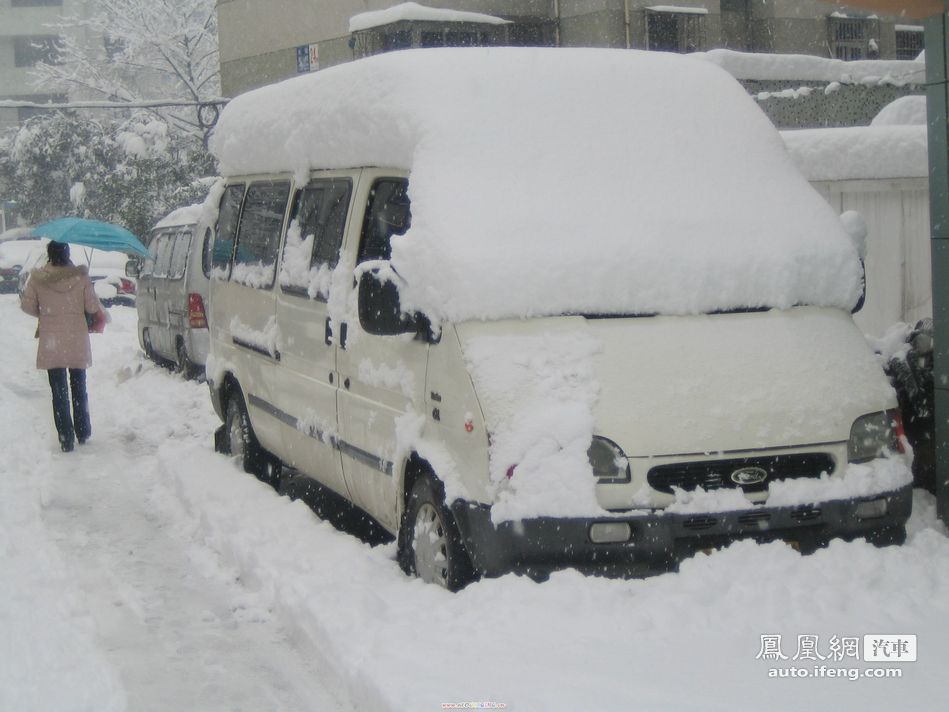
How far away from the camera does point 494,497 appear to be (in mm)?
4918

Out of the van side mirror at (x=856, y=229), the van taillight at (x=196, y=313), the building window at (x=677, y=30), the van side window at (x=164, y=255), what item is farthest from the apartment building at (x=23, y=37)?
the van side mirror at (x=856, y=229)

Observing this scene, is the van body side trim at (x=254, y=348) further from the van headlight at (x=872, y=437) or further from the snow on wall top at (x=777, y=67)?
the snow on wall top at (x=777, y=67)

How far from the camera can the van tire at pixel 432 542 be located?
208 inches

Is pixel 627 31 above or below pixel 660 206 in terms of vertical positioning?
above

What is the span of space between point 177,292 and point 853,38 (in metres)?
17.8

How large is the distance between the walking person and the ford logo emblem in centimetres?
705

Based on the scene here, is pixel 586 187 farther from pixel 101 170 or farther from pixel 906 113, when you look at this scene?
pixel 101 170

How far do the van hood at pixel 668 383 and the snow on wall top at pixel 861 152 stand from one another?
416 centimetres

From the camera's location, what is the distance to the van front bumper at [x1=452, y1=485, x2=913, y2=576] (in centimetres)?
489

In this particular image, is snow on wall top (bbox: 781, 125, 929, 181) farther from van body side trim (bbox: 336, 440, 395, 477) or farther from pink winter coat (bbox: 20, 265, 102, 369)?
pink winter coat (bbox: 20, 265, 102, 369)

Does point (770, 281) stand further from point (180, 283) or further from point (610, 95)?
point (180, 283)

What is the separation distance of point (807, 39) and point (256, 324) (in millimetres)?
20999

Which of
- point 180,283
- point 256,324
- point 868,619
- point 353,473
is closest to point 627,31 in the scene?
point 180,283

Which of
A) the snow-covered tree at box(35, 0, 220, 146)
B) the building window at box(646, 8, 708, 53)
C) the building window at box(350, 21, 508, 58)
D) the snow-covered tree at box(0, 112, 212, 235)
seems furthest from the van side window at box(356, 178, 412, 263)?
the snow-covered tree at box(35, 0, 220, 146)
